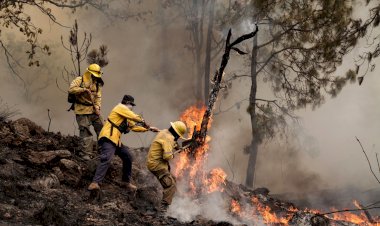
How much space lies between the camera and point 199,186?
29.9 ft

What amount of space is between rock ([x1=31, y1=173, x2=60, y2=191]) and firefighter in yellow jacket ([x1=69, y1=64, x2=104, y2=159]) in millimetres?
1260

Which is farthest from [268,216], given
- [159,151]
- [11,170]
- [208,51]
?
[208,51]

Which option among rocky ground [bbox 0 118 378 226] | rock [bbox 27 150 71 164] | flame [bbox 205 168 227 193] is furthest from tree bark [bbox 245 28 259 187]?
rock [bbox 27 150 71 164]

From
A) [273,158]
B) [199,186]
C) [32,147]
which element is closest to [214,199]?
[199,186]

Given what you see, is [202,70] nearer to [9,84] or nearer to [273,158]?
[273,158]

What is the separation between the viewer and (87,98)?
8109mm

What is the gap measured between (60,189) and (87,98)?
177 centimetres

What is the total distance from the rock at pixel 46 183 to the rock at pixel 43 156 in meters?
0.40

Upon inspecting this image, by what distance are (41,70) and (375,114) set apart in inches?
645

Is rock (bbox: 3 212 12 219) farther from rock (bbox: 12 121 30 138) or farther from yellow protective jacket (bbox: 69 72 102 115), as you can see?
rock (bbox: 12 121 30 138)

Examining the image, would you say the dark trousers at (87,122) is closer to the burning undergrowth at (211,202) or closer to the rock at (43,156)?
the rock at (43,156)

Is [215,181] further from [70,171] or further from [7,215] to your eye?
[7,215]

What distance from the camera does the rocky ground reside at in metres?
6.04

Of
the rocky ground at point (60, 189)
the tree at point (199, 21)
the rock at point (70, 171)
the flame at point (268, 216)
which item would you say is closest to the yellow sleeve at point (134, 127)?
the rocky ground at point (60, 189)
